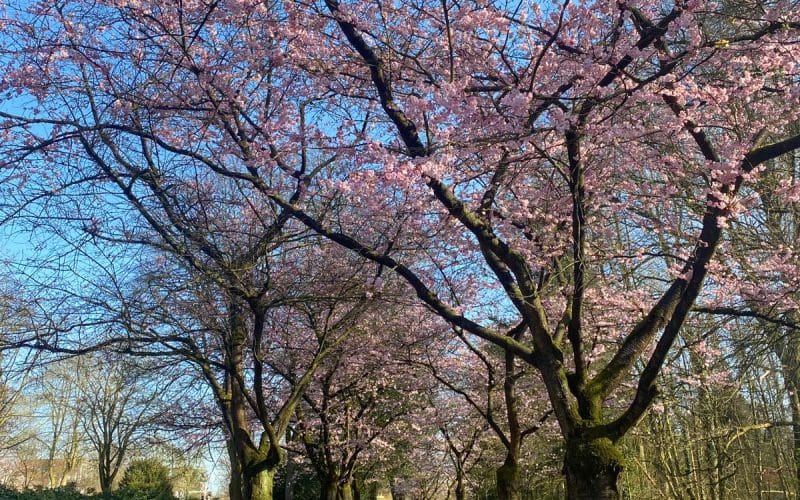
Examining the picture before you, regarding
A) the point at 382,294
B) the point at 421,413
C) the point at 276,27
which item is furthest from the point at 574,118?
the point at 421,413

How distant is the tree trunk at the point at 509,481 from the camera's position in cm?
937

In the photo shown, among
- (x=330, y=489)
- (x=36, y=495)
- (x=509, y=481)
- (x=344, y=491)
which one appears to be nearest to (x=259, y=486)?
(x=36, y=495)

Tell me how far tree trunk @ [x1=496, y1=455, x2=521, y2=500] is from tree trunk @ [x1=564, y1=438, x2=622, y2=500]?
3807 millimetres

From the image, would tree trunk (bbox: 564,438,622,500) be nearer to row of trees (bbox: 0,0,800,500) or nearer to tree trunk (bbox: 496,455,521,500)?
row of trees (bbox: 0,0,800,500)

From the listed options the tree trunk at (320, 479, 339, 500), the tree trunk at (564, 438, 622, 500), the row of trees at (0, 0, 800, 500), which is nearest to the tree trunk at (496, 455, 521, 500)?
the row of trees at (0, 0, 800, 500)

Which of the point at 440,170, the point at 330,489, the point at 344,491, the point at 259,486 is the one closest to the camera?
the point at 440,170

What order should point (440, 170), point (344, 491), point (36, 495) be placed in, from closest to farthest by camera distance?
point (440, 170)
point (36, 495)
point (344, 491)

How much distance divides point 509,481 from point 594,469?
4.10 metres

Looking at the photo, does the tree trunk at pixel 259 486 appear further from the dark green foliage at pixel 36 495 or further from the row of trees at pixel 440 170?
the dark green foliage at pixel 36 495

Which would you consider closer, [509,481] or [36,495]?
[36,495]

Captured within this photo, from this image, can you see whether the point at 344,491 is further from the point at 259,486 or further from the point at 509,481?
the point at 259,486

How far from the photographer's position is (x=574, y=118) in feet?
16.7

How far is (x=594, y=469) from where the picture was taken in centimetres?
555

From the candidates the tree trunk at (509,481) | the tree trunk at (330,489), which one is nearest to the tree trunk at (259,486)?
the tree trunk at (509,481)
